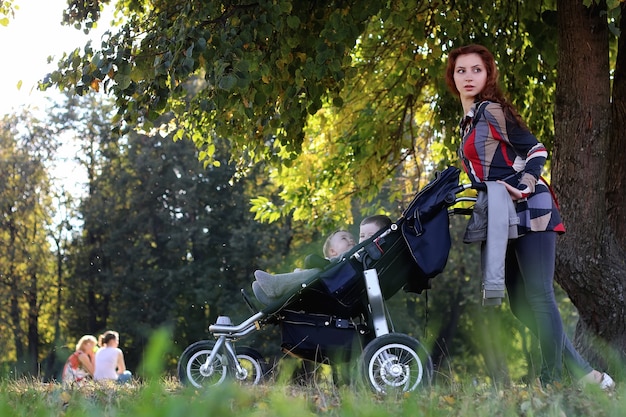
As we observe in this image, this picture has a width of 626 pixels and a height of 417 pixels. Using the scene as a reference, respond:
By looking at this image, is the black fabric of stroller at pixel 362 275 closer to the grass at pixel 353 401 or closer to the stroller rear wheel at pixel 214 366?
the stroller rear wheel at pixel 214 366

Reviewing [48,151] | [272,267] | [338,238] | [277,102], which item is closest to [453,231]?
[272,267]

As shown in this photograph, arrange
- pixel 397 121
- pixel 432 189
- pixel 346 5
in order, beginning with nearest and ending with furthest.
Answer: pixel 432 189
pixel 346 5
pixel 397 121

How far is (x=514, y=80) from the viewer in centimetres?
1013

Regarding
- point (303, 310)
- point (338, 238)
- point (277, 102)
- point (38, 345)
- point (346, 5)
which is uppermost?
point (346, 5)

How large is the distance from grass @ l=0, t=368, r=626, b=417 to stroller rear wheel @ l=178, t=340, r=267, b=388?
1.86 feet

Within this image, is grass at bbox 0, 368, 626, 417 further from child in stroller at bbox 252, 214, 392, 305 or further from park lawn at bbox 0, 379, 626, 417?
child in stroller at bbox 252, 214, 392, 305

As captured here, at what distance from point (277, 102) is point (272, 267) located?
22.3 m

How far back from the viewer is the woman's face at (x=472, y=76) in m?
5.57

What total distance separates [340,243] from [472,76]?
1.53 metres

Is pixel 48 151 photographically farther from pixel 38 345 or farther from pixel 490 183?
pixel 490 183

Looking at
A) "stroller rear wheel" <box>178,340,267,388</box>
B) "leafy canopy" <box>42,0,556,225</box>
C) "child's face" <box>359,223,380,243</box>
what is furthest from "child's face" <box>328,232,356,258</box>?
"leafy canopy" <box>42,0,556,225</box>

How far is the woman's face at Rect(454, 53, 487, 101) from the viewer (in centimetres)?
557

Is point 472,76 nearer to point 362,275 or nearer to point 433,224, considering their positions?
point 433,224

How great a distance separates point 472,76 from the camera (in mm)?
5570
